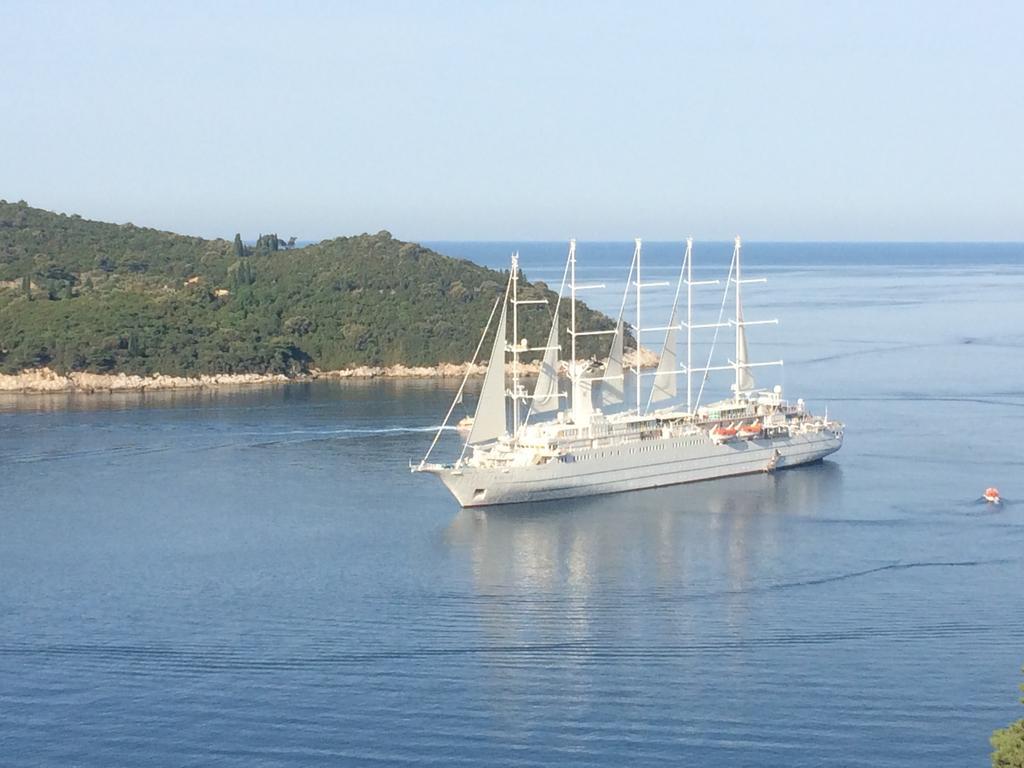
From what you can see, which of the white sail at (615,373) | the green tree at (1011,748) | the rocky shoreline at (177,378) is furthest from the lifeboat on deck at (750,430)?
the green tree at (1011,748)

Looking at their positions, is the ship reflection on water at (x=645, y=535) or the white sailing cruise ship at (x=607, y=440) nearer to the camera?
the ship reflection on water at (x=645, y=535)

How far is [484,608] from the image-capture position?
29078mm

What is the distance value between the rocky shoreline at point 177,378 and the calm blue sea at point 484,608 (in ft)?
41.3

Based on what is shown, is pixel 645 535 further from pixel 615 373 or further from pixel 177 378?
pixel 177 378

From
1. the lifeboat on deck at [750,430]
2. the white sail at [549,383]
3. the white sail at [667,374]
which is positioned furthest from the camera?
the white sail at [667,374]

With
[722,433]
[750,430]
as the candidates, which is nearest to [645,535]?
[722,433]

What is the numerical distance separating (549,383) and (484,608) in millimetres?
13677

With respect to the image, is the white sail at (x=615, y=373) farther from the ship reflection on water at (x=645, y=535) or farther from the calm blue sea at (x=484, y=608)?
the calm blue sea at (x=484, y=608)

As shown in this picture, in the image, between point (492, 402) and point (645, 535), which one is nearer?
point (645, 535)

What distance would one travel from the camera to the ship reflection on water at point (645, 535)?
31.5m

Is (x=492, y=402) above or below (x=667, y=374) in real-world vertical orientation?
below

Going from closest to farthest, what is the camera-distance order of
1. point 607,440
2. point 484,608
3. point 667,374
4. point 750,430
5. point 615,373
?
point 484,608
point 607,440
point 750,430
point 615,373
point 667,374

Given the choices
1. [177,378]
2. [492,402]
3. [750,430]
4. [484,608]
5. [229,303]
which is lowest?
[484,608]

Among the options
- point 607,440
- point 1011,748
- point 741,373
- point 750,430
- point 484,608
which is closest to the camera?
point 1011,748
